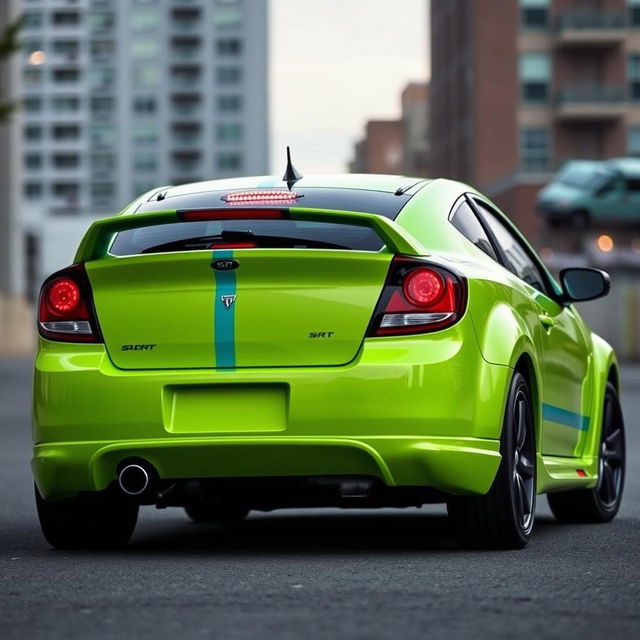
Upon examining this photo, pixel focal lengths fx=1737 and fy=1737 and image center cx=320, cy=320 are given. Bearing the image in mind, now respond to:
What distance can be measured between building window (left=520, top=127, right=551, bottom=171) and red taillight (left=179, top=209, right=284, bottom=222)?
224 feet

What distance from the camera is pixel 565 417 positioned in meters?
7.88

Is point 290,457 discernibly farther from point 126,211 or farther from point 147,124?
point 147,124

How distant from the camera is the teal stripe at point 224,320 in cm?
643

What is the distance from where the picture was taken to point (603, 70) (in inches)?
2918

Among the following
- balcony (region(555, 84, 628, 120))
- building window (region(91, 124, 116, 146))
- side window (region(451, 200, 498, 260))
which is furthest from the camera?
building window (region(91, 124, 116, 146))

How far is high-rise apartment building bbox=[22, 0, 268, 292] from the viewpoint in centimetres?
14388

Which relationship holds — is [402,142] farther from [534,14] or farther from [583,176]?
[583,176]

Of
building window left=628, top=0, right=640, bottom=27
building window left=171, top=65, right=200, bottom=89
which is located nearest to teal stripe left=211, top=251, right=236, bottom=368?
building window left=628, top=0, right=640, bottom=27

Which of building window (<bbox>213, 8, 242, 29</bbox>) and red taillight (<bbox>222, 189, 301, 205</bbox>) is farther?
building window (<bbox>213, 8, 242, 29</bbox>)

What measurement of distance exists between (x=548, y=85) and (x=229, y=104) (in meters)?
72.5

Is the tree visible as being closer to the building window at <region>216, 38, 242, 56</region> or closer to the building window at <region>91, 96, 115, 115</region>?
the building window at <region>216, 38, 242, 56</region>

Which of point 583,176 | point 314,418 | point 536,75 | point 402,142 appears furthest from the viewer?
point 402,142

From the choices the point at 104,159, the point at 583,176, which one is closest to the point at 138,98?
the point at 104,159

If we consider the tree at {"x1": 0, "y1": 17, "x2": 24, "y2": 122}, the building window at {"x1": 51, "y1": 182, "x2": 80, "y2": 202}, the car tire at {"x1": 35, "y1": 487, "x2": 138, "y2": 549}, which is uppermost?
the tree at {"x1": 0, "y1": 17, "x2": 24, "y2": 122}
